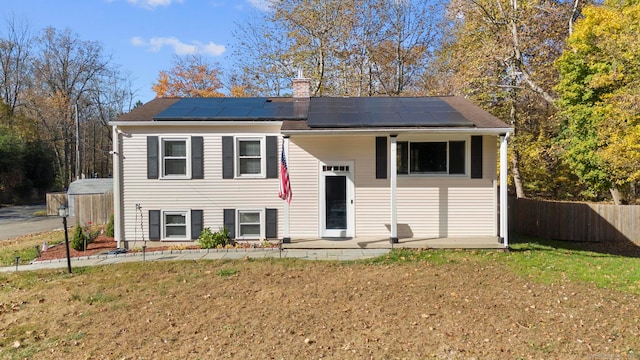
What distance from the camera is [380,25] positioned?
72.4ft

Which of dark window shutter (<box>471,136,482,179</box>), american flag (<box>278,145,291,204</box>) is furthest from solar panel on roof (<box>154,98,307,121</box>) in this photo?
dark window shutter (<box>471,136,482,179</box>)

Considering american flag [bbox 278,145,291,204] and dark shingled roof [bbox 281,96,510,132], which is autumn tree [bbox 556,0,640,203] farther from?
american flag [bbox 278,145,291,204]

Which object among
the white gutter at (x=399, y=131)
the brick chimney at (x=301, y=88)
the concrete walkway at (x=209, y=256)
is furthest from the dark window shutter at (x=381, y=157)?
the brick chimney at (x=301, y=88)

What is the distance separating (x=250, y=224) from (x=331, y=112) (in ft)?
13.4

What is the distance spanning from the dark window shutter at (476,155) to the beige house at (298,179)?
0.03m

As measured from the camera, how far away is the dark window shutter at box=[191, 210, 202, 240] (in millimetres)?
10500

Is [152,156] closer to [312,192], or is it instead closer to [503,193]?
[312,192]

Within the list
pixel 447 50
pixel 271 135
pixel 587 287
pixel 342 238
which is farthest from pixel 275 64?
pixel 587 287

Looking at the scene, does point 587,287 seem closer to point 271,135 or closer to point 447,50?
point 271,135

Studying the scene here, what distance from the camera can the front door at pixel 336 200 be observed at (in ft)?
33.8

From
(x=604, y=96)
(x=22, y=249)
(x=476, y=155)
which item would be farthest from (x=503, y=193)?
(x=22, y=249)

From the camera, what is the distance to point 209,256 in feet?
28.8

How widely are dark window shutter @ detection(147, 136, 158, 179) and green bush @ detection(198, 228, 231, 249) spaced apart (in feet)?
7.54

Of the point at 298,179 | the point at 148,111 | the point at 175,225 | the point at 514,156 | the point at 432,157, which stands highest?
the point at 148,111
